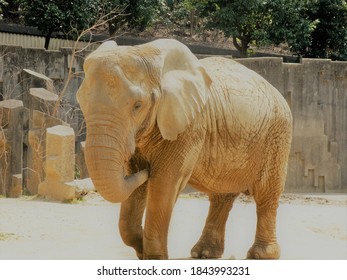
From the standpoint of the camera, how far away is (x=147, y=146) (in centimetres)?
600

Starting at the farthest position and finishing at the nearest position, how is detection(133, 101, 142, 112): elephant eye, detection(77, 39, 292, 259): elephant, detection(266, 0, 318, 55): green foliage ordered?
detection(266, 0, 318, 55): green foliage, detection(133, 101, 142, 112): elephant eye, detection(77, 39, 292, 259): elephant

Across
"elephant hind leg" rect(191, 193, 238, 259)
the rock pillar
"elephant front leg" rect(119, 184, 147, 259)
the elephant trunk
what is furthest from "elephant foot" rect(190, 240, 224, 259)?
the rock pillar

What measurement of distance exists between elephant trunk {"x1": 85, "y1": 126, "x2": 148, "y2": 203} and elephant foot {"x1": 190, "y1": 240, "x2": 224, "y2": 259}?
184 cm

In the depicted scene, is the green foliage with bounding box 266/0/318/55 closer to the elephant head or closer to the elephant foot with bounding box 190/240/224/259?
the elephant foot with bounding box 190/240/224/259

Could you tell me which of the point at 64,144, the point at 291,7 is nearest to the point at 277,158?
the point at 64,144

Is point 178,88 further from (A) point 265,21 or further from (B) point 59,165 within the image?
(A) point 265,21

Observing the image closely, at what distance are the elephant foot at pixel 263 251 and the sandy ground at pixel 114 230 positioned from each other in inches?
7.8

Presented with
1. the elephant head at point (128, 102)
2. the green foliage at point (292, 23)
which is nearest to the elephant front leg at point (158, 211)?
the elephant head at point (128, 102)

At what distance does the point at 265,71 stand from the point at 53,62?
357 cm

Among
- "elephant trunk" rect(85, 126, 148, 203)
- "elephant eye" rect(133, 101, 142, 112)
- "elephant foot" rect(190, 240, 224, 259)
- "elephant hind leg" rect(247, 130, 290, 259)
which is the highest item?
"elephant eye" rect(133, 101, 142, 112)

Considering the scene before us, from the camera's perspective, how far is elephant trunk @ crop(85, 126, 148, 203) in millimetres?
5379

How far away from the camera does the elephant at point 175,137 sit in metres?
5.48

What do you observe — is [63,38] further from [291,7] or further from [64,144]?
[64,144]

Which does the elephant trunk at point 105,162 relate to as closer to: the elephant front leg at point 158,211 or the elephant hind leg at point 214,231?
the elephant front leg at point 158,211
